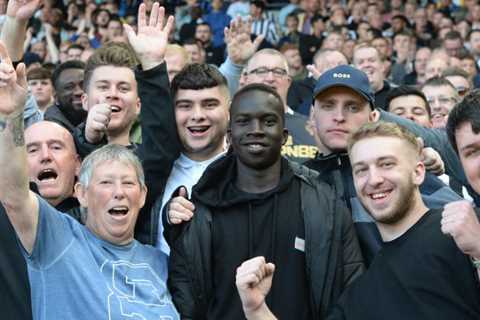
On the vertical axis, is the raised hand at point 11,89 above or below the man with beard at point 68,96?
below

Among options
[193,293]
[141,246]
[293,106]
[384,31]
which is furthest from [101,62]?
[384,31]

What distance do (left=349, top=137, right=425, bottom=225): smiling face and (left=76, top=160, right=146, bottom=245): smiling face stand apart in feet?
3.40

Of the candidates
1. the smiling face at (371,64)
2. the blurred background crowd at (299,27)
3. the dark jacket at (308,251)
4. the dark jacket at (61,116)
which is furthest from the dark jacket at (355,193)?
the blurred background crowd at (299,27)

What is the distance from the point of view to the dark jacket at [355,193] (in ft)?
13.5

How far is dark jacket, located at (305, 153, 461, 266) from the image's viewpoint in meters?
4.11

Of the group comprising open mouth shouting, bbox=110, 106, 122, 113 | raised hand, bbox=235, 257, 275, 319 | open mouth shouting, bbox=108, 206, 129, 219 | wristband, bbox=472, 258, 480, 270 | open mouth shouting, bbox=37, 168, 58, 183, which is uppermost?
open mouth shouting, bbox=110, 106, 122, 113

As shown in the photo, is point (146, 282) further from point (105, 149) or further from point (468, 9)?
point (468, 9)

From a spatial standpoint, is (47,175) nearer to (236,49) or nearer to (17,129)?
(17,129)

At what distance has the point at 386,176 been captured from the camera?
12.4 ft

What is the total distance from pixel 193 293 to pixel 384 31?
1228 cm

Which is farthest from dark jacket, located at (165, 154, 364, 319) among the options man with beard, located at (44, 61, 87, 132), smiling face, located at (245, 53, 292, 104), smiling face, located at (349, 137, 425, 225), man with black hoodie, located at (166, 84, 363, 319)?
smiling face, located at (245, 53, 292, 104)

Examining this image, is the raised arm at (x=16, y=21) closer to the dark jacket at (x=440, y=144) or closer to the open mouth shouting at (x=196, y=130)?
the open mouth shouting at (x=196, y=130)

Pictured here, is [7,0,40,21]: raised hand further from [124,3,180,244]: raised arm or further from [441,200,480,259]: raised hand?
[441,200,480,259]: raised hand

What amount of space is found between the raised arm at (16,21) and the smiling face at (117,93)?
549 millimetres
